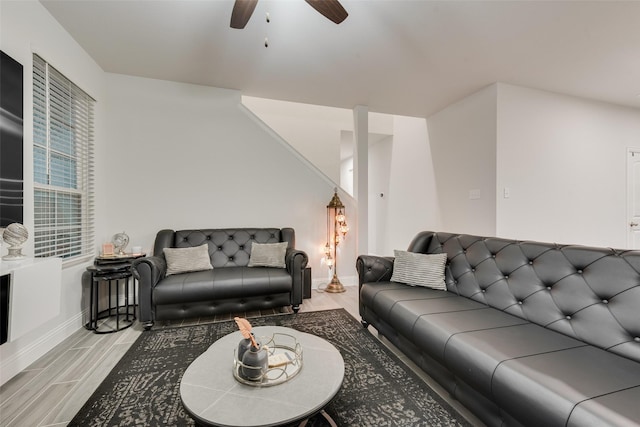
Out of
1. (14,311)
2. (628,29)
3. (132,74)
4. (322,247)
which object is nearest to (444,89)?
(628,29)

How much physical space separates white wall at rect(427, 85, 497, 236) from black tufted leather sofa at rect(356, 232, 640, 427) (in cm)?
154

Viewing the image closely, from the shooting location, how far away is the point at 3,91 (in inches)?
65.4

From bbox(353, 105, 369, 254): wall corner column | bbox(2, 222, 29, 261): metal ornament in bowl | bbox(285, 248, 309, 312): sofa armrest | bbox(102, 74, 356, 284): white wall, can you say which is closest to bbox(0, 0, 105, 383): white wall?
bbox(2, 222, 29, 261): metal ornament in bowl

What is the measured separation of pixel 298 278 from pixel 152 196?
2.00m

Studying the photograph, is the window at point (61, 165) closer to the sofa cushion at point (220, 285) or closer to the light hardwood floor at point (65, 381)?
the light hardwood floor at point (65, 381)

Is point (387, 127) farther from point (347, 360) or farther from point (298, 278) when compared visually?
point (347, 360)

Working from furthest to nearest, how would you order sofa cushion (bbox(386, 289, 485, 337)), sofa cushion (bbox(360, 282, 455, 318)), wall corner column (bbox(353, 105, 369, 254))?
wall corner column (bbox(353, 105, 369, 254))
sofa cushion (bbox(360, 282, 455, 318))
sofa cushion (bbox(386, 289, 485, 337))

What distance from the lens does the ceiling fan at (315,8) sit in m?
1.56

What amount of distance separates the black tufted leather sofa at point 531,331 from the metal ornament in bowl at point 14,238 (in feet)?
7.66

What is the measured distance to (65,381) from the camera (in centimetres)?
170

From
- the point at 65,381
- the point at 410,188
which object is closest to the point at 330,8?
the point at 65,381

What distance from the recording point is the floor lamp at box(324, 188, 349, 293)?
3648 mm

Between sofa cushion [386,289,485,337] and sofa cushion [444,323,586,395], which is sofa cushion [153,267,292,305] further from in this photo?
sofa cushion [444,323,586,395]

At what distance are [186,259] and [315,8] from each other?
2.41m
